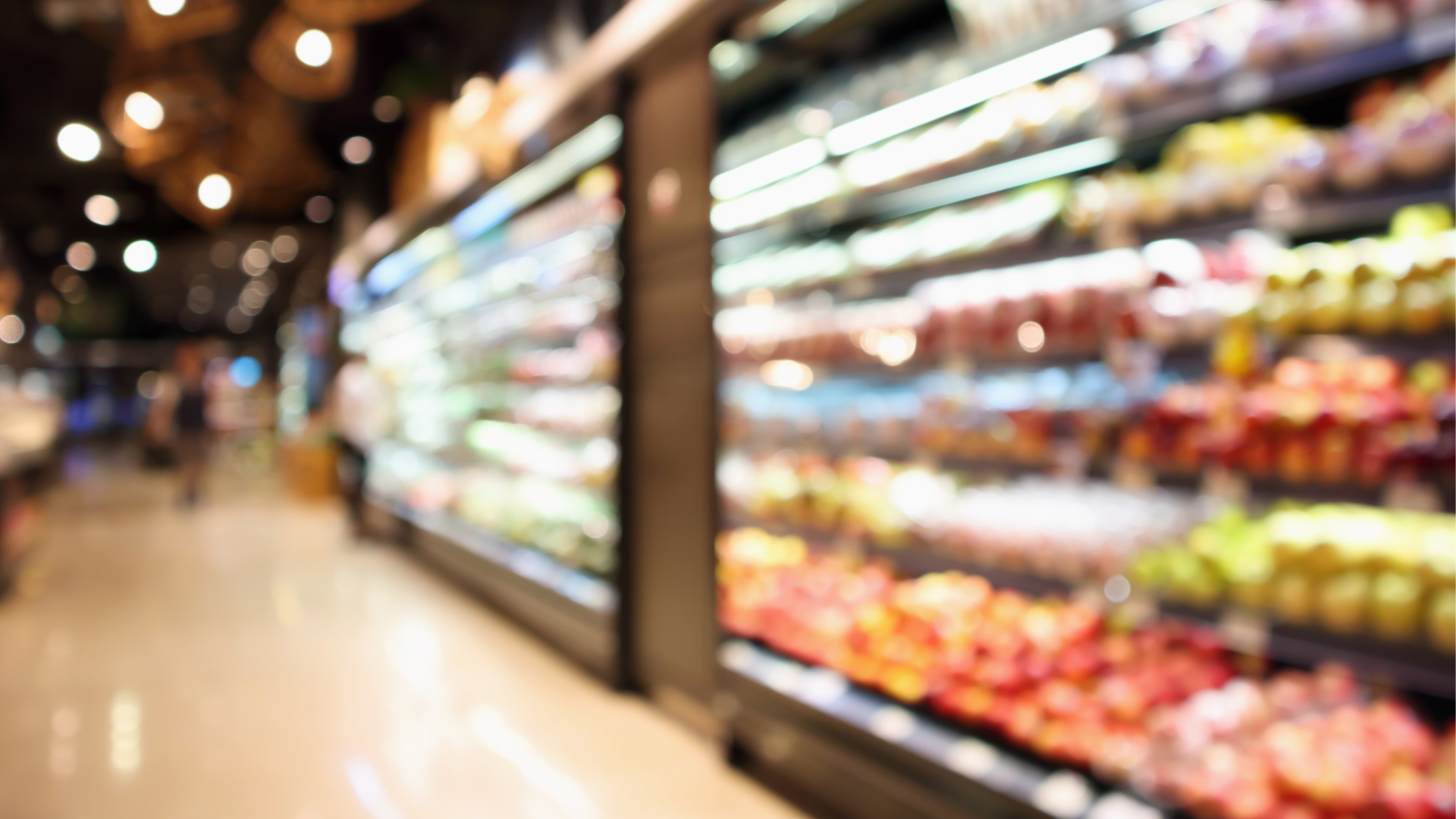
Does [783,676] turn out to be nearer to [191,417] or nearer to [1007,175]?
[1007,175]

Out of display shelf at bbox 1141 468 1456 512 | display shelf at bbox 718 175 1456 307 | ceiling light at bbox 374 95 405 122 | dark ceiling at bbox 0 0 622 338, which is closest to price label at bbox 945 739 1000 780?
display shelf at bbox 1141 468 1456 512

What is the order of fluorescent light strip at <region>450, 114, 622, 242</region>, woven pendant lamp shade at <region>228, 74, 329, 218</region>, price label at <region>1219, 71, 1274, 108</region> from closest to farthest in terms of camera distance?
price label at <region>1219, 71, 1274, 108</region> < fluorescent light strip at <region>450, 114, 622, 242</region> < woven pendant lamp shade at <region>228, 74, 329, 218</region>

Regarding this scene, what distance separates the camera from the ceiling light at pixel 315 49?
377cm

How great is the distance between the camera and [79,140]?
7.43 meters

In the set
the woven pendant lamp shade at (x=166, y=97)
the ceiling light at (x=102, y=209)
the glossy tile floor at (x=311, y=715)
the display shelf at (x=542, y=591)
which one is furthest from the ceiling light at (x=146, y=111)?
the ceiling light at (x=102, y=209)

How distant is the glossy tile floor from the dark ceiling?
2.85m

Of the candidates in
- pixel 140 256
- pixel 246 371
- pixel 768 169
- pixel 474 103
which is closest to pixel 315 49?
pixel 474 103

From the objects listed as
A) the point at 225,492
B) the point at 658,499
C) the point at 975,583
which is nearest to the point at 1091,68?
the point at 975,583

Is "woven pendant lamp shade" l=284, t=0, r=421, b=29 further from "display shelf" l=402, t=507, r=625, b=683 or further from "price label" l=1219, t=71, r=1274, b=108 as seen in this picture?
"price label" l=1219, t=71, r=1274, b=108

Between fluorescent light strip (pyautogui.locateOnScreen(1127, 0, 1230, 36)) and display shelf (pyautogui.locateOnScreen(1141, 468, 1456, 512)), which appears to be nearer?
display shelf (pyautogui.locateOnScreen(1141, 468, 1456, 512))

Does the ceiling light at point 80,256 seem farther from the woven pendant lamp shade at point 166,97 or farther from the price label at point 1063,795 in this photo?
the price label at point 1063,795

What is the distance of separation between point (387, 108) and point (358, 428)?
10.5ft

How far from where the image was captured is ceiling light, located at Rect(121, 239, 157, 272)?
1498 cm

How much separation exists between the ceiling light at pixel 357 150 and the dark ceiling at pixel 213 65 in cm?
8
